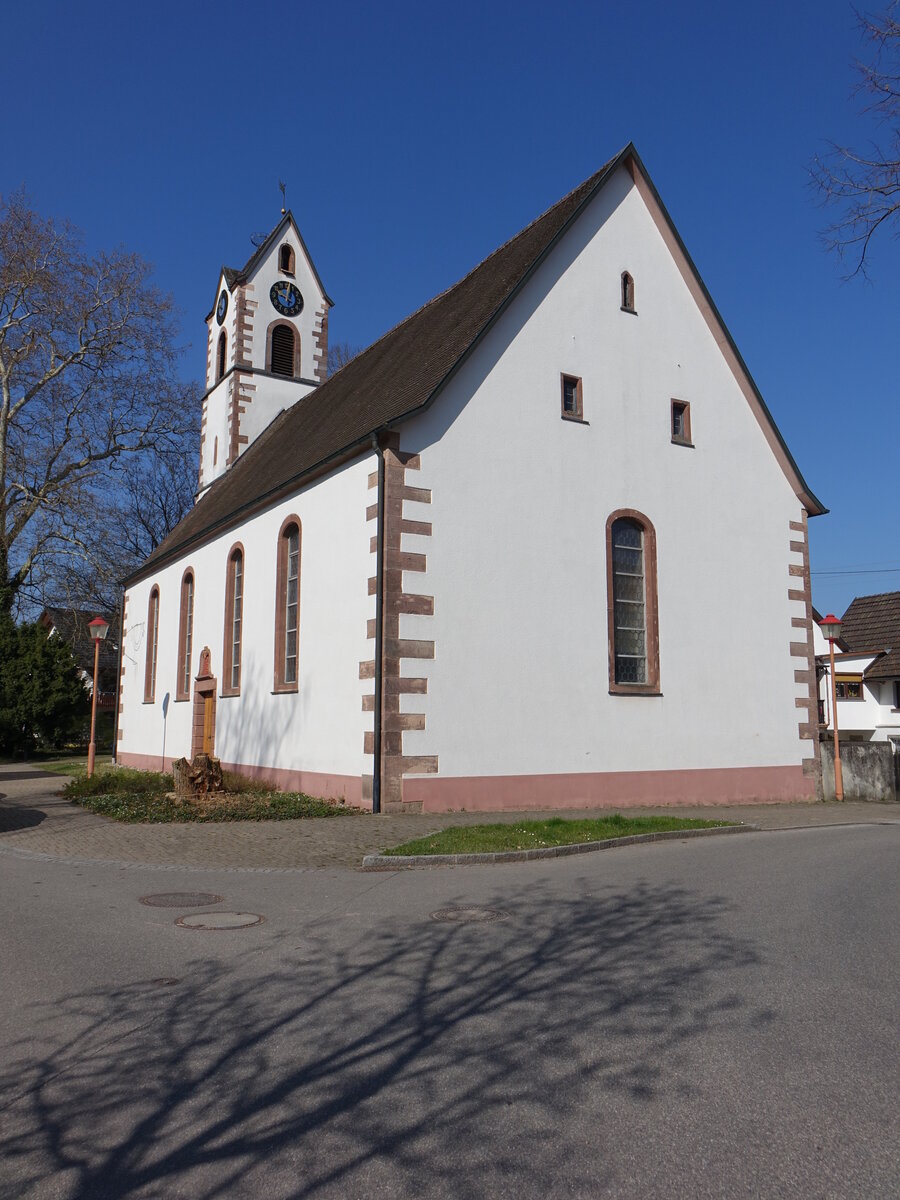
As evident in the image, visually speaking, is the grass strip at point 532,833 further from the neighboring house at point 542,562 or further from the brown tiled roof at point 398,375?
the brown tiled roof at point 398,375

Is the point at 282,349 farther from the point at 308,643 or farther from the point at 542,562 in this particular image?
the point at 542,562

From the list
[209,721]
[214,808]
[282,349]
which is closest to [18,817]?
[214,808]

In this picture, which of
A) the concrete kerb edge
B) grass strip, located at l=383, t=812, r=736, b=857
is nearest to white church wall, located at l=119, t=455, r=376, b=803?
grass strip, located at l=383, t=812, r=736, b=857

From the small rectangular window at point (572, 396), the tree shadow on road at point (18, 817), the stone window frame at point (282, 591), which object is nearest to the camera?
the tree shadow on road at point (18, 817)

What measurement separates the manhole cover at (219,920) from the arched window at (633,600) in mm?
11493

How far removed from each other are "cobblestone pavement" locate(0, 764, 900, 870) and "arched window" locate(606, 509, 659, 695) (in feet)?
8.38

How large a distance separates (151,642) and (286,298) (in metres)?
12.3

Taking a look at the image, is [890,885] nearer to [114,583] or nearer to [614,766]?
[614,766]

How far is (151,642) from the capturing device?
31.9 meters

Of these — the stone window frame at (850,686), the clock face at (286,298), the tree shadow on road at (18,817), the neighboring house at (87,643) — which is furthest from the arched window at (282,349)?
the stone window frame at (850,686)

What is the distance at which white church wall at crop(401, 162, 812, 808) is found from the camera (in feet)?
55.8

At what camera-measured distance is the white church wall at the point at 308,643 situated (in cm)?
1716

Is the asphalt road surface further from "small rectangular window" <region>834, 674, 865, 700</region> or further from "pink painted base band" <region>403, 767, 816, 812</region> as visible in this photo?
"small rectangular window" <region>834, 674, 865, 700</region>

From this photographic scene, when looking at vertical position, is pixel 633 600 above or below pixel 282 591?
below
